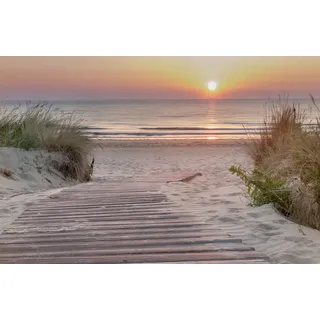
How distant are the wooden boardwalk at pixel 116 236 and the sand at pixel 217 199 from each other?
0.10 metres

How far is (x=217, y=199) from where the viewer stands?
304 centimetres

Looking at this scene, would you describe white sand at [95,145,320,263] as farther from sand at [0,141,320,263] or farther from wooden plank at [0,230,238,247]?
wooden plank at [0,230,238,247]

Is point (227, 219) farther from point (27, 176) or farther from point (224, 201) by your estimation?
point (27, 176)

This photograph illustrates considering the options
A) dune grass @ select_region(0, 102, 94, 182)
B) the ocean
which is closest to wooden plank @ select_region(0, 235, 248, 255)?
the ocean

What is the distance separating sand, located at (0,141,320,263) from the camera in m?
2.18

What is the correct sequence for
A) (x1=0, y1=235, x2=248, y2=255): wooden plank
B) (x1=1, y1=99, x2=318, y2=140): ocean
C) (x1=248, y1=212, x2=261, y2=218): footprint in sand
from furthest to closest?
1. (x1=1, y1=99, x2=318, y2=140): ocean
2. (x1=248, y1=212, x2=261, y2=218): footprint in sand
3. (x1=0, y1=235, x2=248, y2=255): wooden plank

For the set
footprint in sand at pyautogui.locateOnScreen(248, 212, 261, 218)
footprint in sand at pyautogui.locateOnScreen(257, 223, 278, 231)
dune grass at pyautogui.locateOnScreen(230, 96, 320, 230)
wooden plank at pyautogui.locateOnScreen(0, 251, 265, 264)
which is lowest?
wooden plank at pyautogui.locateOnScreen(0, 251, 265, 264)

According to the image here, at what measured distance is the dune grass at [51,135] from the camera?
4.23m

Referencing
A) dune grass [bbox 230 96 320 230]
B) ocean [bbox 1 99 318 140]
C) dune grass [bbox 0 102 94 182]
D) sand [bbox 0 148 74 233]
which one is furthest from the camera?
dune grass [bbox 0 102 94 182]

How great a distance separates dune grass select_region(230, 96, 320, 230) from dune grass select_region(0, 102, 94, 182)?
1780 millimetres
